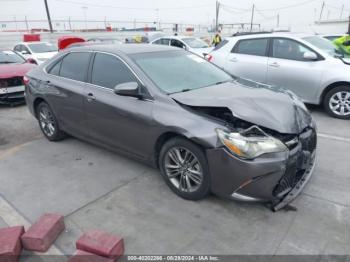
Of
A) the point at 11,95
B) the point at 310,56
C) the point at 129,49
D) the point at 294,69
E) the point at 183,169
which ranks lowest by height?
the point at 11,95

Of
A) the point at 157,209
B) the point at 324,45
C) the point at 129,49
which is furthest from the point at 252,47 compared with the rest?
the point at 157,209

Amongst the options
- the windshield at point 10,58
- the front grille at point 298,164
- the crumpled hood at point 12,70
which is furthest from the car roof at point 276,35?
the windshield at point 10,58

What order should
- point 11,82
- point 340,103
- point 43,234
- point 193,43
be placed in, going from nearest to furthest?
point 43,234, point 340,103, point 11,82, point 193,43

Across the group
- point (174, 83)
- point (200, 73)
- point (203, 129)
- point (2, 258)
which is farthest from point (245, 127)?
point (2, 258)

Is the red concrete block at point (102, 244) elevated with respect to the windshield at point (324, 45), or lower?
lower

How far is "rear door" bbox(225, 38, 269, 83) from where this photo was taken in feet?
22.6

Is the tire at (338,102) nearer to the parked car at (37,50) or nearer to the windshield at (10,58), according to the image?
the windshield at (10,58)

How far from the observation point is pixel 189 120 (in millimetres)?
3205

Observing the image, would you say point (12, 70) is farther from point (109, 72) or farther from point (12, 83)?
point (109, 72)

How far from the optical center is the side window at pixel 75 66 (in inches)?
175

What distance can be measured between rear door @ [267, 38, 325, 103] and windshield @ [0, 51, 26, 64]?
272 inches

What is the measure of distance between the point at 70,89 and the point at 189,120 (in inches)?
85.8

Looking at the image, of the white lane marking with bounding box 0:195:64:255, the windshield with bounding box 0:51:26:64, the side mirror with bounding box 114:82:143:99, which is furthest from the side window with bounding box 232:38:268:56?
the windshield with bounding box 0:51:26:64

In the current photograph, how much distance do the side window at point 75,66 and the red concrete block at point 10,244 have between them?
228 centimetres
